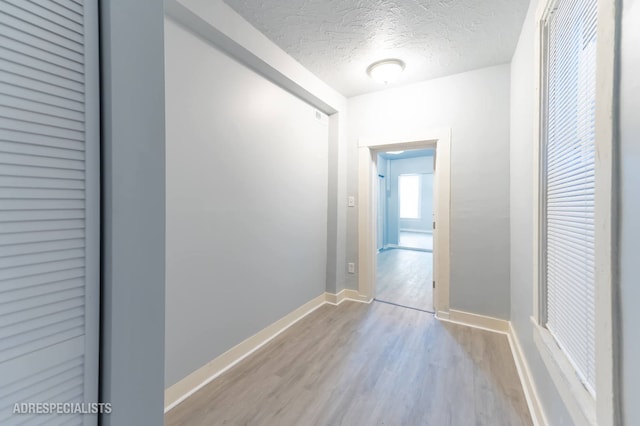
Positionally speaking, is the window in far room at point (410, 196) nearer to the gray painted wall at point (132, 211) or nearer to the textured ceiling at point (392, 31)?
the textured ceiling at point (392, 31)

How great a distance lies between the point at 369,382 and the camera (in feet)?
5.55

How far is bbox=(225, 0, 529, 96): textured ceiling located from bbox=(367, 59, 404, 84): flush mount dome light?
2.3 inches

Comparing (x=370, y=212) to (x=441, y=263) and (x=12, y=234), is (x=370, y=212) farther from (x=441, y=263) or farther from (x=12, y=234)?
(x=12, y=234)

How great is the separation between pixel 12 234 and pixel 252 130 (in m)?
1.66

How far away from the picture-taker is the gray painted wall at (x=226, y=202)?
5.01ft

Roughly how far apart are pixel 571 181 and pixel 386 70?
6.01ft

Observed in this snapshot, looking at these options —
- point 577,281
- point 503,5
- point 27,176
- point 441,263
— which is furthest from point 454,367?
point 503,5

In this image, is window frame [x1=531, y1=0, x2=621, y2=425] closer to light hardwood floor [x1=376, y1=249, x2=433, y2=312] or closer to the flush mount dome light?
the flush mount dome light

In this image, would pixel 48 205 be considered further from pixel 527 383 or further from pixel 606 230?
pixel 527 383

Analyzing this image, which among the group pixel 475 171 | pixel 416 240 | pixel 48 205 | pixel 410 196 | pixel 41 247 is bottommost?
pixel 416 240

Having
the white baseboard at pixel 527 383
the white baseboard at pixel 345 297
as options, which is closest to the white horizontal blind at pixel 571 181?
the white baseboard at pixel 527 383

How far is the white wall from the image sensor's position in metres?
2.35

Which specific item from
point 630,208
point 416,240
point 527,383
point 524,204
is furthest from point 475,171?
point 416,240

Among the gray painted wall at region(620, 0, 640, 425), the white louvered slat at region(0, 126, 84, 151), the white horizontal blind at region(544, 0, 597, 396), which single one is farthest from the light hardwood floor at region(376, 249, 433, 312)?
the white louvered slat at region(0, 126, 84, 151)
